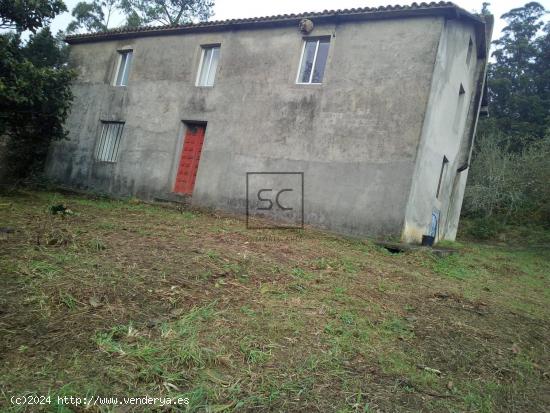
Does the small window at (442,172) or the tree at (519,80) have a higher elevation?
the tree at (519,80)

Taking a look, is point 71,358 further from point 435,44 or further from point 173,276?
point 435,44

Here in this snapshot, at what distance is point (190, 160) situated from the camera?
1161 centimetres

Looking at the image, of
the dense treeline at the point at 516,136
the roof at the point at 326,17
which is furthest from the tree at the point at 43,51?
the dense treeline at the point at 516,136

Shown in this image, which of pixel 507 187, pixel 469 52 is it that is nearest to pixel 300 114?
pixel 469 52

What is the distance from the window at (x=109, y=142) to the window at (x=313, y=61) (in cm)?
702

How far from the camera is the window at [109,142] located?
13.2 metres

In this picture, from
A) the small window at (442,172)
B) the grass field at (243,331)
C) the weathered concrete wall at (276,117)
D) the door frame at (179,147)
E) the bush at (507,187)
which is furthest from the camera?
the bush at (507,187)

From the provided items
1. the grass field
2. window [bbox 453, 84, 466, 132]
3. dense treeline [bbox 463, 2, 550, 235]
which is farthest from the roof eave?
dense treeline [bbox 463, 2, 550, 235]

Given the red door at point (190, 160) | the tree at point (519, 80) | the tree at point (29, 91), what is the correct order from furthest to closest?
the tree at point (519, 80)
the red door at point (190, 160)
the tree at point (29, 91)

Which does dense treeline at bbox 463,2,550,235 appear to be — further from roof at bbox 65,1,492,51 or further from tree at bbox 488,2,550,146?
roof at bbox 65,1,492,51

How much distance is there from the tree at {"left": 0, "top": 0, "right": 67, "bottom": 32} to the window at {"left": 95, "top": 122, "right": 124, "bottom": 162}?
3986mm

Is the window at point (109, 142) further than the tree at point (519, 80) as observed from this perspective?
No

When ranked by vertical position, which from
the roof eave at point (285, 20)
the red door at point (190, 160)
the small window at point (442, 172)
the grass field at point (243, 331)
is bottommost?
the grass field at point (243, 331)

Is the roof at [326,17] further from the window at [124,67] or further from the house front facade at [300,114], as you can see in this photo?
the window at [124,67]
